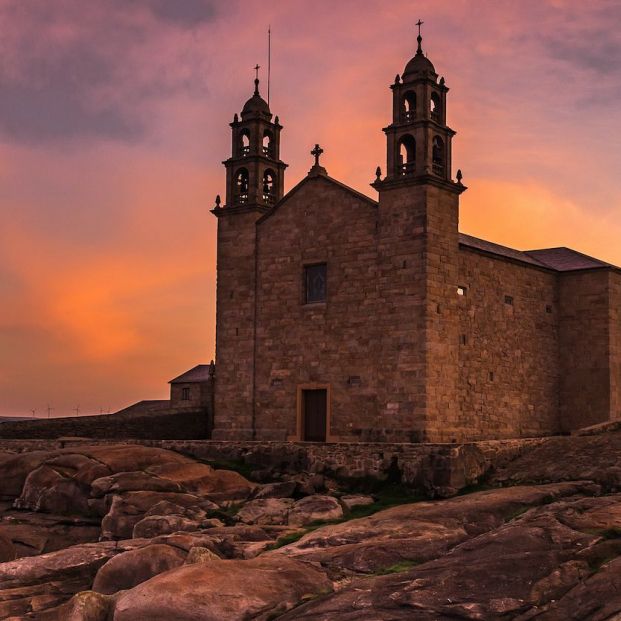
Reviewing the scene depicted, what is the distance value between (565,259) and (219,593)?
2977 centimetres

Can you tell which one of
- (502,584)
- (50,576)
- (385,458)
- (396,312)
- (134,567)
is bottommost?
(50,576)

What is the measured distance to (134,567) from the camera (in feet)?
66.6

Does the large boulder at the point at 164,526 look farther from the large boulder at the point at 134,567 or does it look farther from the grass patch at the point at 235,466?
the grass patch at the point at 235,466

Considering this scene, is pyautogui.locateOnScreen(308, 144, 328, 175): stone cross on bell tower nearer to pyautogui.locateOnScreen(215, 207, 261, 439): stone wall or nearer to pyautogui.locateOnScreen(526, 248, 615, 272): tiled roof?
pyautogui.locateOnScreen(215, 207, 261, 439): stone wall

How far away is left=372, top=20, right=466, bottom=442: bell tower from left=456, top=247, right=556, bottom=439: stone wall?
123cm

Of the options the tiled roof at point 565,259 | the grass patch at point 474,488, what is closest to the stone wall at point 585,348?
the tiled roof at point 565,259

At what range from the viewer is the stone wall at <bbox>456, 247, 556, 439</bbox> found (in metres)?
34.3

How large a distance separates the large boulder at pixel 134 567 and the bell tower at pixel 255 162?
65.4 ft

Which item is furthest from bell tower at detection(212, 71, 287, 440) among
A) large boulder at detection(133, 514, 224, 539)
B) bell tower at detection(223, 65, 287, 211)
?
large boulder at detection(133, 514, 224, 539)

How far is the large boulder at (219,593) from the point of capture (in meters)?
16.9

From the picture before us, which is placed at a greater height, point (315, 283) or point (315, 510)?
point (315, 283)

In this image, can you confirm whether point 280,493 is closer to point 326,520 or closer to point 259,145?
point 326,520

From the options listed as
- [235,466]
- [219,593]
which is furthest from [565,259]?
[219,593]

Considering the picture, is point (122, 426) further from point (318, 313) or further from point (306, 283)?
point (318, 313)
